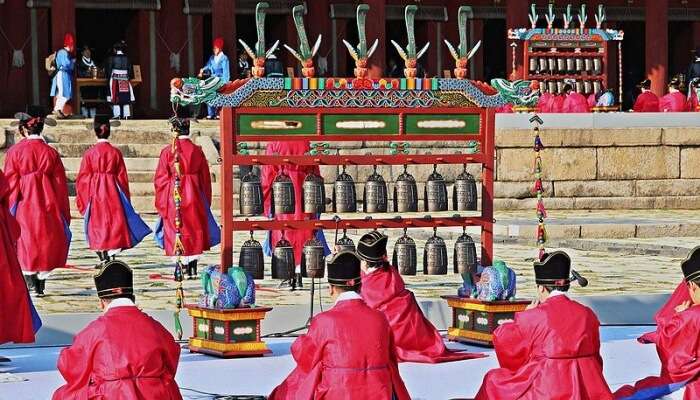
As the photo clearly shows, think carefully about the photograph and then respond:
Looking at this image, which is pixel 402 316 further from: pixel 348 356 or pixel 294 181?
pixel 294 181

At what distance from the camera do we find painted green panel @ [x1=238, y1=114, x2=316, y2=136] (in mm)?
11992

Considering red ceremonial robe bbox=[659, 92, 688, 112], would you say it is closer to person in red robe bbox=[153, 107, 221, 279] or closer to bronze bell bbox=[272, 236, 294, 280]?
person in red robe bbox=[153, 107, 221, 279]

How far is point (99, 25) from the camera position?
105 ft

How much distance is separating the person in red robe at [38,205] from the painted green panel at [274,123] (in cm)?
267

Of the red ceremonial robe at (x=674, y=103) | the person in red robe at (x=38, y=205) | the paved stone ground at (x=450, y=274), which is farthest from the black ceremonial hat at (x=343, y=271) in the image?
the red ceremonial robe at (x=674, y=103)

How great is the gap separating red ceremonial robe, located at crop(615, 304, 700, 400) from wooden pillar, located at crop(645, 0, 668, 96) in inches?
889

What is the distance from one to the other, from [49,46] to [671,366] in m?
21.2

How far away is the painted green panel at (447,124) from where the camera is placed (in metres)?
12.4

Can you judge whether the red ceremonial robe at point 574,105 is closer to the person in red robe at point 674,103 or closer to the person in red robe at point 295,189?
the person in red robe at point 674,103

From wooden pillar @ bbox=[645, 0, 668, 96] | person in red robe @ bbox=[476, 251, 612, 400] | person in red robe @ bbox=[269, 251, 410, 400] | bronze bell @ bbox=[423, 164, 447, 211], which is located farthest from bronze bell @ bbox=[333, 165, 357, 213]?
wooden pillar @ bbox=[645, 0, 668, 96]

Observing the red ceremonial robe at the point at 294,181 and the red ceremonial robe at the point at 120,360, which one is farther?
the red ceremonial robe at the point at 294,181

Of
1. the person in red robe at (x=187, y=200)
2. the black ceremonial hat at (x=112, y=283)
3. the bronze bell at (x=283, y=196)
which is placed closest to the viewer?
the black ceremonial hat at (x=112, y=283)

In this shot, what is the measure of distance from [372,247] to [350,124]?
1702 mm

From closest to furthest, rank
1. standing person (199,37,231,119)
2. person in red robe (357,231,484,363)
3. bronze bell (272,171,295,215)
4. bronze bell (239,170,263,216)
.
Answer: person in red robe (357,231,484,363) → bronze bell (239,170,263,216) → bronze bell (272,171,295,215) → standing person (199,37,231,119)
